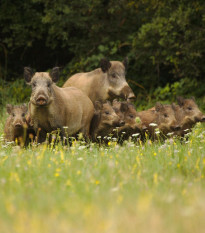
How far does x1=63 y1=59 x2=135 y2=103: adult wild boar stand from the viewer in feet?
36.8

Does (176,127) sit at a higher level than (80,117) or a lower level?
lower

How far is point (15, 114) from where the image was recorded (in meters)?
8.98

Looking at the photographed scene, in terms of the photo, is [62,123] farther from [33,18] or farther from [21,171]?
[33,18]

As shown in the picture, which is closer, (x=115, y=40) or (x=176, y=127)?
(x=176, y=127)

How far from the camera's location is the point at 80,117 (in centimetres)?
925

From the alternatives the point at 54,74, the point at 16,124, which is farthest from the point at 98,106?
→ the point at 16,124

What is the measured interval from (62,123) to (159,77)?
918 cm

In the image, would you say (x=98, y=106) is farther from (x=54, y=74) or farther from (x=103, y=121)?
(x=54, y=74)

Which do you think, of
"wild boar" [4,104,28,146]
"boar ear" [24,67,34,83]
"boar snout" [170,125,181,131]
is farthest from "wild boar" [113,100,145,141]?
"boar ear" [24,67,34,83]

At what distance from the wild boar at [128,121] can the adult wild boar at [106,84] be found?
1.24 m

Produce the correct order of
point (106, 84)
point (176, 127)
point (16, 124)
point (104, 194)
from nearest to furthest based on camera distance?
point (104, 194) < point (16, 124) < point (176, 127) < point (106, 84)

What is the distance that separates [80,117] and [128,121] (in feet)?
2.95

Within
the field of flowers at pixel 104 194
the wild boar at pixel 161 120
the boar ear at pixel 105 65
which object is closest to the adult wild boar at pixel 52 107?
the wild boar at pixel 161 120

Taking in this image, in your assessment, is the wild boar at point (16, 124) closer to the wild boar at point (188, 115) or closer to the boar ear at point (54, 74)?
the boar ear at point (54, 74)
